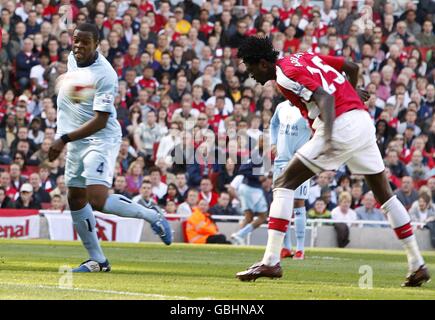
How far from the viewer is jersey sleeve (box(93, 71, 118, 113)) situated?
37.9ft

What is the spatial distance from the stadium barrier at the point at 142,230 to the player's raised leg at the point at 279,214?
422 inches

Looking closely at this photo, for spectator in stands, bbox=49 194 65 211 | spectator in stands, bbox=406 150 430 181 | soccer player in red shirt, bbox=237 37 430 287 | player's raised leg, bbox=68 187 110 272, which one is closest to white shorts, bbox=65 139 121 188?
player's raised leg, bbox=68 187 110 272

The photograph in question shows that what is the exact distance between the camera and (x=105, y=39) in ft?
83.4

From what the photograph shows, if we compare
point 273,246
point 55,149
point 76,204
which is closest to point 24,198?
point 76,204

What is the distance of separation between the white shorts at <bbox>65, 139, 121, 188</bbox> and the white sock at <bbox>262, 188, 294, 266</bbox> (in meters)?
2.16

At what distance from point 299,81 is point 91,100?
262 cm

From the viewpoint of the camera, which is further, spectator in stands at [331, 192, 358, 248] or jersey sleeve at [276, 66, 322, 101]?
spectator in stands at [331, 192, 358, 248]

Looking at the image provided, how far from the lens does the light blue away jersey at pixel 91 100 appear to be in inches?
457

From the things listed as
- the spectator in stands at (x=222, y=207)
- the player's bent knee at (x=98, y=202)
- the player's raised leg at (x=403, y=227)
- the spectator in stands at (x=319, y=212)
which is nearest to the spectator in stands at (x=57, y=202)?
the spectator in stands at (x=222, y=207)

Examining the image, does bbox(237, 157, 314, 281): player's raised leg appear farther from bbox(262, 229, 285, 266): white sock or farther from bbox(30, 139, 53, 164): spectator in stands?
bbox(30, 139, 53, 164): spectator in stands

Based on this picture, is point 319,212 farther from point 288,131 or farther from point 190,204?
point 288,131

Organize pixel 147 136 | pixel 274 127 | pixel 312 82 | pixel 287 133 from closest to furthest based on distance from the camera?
1. pixel 312 82
2. pixel 274 127
3. pixel 287 133
4. pixel 147 136

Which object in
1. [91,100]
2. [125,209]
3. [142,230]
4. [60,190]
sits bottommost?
[142,230]

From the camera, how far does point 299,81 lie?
1026 cm
